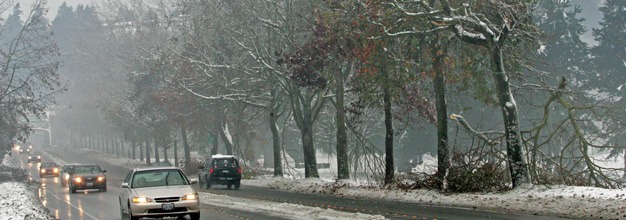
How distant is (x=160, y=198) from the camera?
71.7ft

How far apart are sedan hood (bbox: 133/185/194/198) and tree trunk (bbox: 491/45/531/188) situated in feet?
36.2

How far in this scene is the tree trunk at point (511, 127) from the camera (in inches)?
1110

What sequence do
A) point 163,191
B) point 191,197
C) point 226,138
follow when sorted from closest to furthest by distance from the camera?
point 191,197 → point 163,191 → point 226,138

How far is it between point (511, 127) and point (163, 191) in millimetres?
11907

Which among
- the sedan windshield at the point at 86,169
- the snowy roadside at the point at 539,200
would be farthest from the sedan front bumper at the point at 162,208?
the sedan windshield at the point at 86,169

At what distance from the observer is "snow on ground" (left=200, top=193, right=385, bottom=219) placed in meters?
22.4

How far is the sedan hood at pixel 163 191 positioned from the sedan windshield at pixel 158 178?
47 centimetres

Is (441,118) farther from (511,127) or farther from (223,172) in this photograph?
(223,172)

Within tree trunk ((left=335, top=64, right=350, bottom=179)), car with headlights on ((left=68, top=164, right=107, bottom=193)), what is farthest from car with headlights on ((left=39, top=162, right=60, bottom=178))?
tree trunk ((left=335, top=64, right=350, bottom=179))

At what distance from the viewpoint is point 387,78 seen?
33562 millimetres

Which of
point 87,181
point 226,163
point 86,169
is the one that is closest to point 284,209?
point 226,163

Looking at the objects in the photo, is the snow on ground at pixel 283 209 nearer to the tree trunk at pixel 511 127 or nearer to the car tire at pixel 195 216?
the car tire at pixel 195 216

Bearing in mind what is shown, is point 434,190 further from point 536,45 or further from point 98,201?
point 98,201

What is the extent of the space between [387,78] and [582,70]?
47778mm
